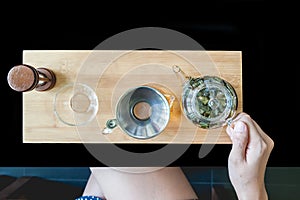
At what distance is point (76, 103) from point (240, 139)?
14.5 inches

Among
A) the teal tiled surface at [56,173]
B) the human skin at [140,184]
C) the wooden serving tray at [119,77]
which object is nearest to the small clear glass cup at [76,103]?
the wooden serving tray at [119,77]

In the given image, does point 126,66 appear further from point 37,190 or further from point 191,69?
point 37,190

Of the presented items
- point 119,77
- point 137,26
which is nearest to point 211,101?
point 119,77

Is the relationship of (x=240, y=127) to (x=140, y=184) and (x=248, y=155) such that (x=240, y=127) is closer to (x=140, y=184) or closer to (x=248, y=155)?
(x=248, y=155)

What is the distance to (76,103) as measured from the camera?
84cm

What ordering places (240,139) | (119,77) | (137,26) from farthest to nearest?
(137,26) < (119,77) < (240,139)

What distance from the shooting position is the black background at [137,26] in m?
0.98

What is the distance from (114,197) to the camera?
90 centimetres

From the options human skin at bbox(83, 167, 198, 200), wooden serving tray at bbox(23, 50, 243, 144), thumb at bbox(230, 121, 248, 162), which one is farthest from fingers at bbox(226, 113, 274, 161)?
human skin at bbox(83, 167, 198, 200)

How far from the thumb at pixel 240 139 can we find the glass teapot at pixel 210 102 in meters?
0.06

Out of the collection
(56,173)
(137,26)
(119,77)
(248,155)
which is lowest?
(56,173)

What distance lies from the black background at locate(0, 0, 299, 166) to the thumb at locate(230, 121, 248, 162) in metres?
0.25

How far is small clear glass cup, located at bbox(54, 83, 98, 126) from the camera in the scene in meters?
0.84

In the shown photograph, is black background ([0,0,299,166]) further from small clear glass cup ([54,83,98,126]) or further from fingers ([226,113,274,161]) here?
fingers ([226,113,274,161])
